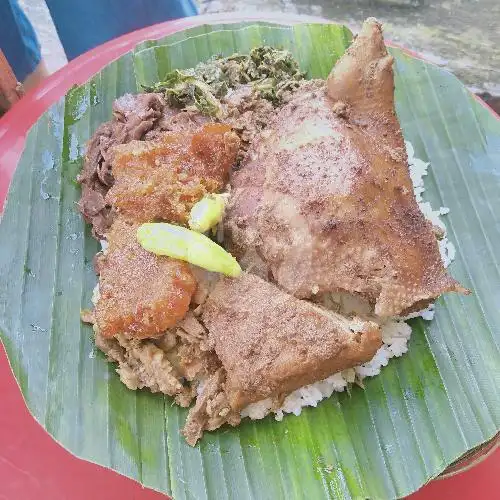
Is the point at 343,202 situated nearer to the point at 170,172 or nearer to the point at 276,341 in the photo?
the point at 276,341

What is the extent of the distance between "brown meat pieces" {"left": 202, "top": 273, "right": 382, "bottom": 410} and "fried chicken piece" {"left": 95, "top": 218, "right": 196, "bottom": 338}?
0.22 metres

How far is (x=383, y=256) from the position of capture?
9.12ft

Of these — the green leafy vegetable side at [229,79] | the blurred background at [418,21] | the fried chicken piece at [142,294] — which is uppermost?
the green leafy vegetable side at [229,79]

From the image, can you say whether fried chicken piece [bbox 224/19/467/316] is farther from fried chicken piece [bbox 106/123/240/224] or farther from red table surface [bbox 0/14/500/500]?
red table surface [bbox 0/14/500/500]

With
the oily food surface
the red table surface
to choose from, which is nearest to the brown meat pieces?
the oily food surface

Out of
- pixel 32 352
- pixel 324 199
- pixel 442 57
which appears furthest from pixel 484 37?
pixel 32 352

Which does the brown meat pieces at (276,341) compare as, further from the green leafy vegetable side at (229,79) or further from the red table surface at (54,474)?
the green leafy vegetable side at (229,79)

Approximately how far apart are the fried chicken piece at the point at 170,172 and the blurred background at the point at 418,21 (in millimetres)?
3873

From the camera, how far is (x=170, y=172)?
3.07 meters

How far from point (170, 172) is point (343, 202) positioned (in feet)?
3.02

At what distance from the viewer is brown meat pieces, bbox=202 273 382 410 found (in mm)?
2686

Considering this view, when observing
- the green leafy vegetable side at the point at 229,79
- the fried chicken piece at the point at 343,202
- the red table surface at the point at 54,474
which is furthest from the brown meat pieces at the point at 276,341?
the green leafy vegetable side at the point at 229,79

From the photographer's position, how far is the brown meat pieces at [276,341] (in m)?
2.69

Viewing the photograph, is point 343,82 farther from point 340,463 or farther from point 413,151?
point 340,463
